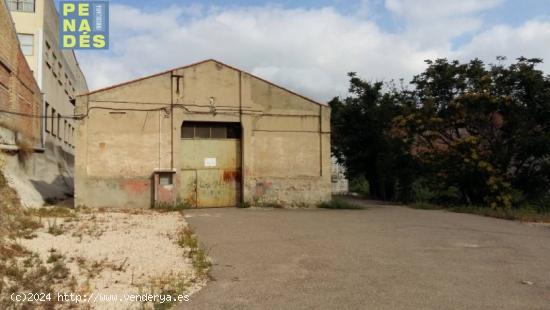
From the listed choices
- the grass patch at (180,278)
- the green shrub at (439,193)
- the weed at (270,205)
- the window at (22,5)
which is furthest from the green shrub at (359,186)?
the grass patch at (180,278)

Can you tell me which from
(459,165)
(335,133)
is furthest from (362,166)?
(459,165)

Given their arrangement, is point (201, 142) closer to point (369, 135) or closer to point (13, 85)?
point (13, 85)

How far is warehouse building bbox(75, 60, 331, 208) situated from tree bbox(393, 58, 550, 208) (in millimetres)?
5962

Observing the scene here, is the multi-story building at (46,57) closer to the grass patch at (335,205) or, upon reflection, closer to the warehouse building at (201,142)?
the warehouse building at (201,142)

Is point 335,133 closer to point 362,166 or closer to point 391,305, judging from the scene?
point 362,166

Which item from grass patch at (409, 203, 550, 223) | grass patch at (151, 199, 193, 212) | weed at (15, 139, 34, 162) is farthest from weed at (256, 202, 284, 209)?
weed at (15, 139, 34, 162)

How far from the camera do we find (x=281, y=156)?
18469 millimetres

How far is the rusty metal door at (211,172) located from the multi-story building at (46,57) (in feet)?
29.6

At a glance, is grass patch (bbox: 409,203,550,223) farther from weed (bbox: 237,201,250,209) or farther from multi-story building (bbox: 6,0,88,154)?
multi-story building (bbox: 6,0,88,154)

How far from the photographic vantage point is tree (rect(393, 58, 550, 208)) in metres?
19.0

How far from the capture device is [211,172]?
1814cm

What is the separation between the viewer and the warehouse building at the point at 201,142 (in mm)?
16562

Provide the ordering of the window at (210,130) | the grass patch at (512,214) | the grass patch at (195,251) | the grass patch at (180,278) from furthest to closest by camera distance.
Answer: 1. the window at (210,130)
2. the grass patch at (512,214)
3. the grass patch at (195,251)
4. the grass patch at (180,278)

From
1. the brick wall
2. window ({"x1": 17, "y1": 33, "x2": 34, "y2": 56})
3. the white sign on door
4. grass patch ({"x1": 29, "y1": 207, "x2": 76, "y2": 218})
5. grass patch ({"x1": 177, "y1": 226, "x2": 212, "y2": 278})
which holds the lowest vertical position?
grass patch ({"x1": 177, "y1": 226, "x2": 212, "y2": 278})
